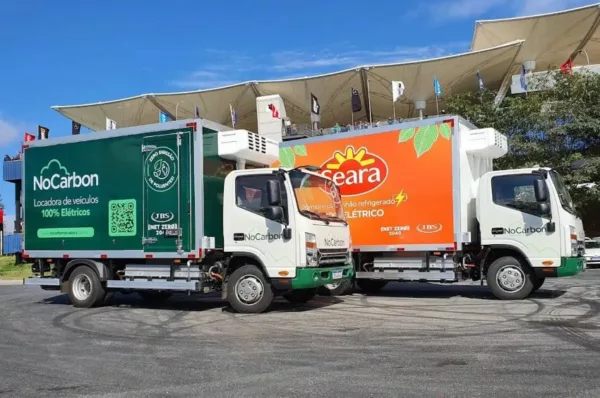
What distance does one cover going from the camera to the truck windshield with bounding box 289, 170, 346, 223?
33.2 feet

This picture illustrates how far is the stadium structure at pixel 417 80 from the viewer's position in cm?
4341

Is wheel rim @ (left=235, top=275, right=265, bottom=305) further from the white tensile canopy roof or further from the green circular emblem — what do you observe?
the white tensile canopy roof

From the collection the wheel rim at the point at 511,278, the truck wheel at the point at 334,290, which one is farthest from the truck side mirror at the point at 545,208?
the truck wheel at the point at 334,290

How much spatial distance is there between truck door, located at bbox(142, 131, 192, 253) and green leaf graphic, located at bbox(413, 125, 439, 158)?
4.49m

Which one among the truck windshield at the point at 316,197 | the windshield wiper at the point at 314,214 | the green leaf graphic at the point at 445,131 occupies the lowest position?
the windshield wiper at the point at 314,214

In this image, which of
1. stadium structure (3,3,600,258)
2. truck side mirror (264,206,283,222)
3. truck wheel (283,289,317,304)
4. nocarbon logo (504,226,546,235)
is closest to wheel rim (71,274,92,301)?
truck wheel (283,289,317,304)

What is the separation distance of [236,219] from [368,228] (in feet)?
10.6

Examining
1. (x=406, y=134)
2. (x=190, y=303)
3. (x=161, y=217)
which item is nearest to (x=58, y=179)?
(x=161, y=217)

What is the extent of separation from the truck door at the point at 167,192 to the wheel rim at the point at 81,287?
1803 mm

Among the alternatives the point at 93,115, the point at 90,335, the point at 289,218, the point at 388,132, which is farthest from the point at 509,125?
Result: the point at 93,115

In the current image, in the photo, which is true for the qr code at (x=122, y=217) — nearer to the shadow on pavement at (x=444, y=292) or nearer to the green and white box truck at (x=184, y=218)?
the green and white box truck at (x=184, y=218)

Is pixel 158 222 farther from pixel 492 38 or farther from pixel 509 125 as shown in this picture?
A: pixel 492 38

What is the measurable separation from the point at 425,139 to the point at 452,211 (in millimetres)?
1511

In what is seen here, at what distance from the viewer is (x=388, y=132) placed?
1227cm
